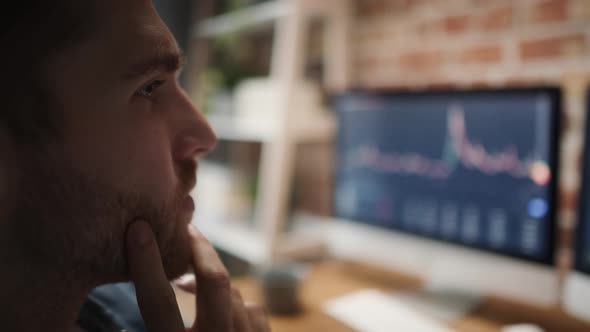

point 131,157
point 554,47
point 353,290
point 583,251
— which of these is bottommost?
point 353,290

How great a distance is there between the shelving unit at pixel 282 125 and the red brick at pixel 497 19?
0.49 m

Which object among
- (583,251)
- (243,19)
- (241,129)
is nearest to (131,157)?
(583,251)

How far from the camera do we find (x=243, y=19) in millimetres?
1588

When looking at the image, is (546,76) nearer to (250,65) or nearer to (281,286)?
(281,286)

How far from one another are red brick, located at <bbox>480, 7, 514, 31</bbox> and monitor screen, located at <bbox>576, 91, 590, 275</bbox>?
414 mm

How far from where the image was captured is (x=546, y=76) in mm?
1078

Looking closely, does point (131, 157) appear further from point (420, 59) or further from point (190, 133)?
point (420, 59)

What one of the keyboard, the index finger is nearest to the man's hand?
the index finger

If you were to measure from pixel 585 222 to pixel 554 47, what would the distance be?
49 centimetres

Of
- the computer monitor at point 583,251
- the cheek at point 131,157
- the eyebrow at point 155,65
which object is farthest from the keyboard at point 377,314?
the eyebrow at point 155,65

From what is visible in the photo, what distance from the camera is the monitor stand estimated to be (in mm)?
925

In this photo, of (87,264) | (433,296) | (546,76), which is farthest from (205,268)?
(546,76)

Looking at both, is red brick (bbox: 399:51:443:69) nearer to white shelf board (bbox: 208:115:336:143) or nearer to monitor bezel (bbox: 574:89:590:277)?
white shelf board (bbox: 208:115:336:143)

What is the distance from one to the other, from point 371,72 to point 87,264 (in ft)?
4.00
